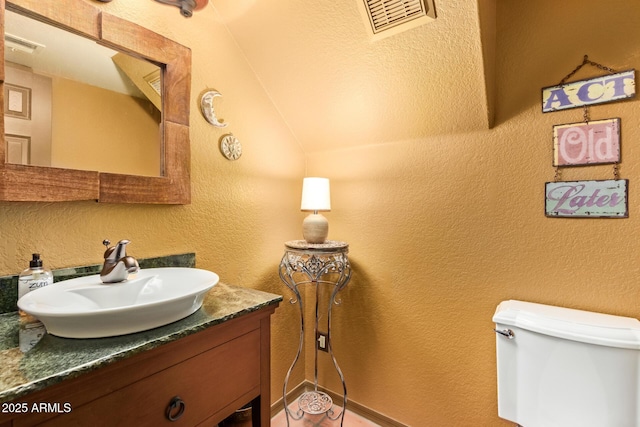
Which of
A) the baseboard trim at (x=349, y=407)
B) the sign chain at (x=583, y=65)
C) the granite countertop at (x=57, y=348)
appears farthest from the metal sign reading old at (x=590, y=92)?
the baseboard trim at (x=349, y=407)

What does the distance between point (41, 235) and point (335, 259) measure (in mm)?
1110

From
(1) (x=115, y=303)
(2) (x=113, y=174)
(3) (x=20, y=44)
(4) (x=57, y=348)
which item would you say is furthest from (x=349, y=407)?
(3) (x=20, y=44)

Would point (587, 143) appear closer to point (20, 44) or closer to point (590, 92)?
point (590, 92)

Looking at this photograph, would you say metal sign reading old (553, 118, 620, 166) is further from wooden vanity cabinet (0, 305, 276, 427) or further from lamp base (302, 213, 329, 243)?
wooden vanity cabinet (0, 305, 276, 427)

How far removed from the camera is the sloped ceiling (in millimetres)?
1149

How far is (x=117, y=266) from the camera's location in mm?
900

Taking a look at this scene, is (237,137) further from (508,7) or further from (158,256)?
(508,7)

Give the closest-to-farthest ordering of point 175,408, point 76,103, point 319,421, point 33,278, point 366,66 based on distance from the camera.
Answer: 1. point 175,408
2. point 33,278
3. point 76,103
4. point 366,66
5. point 319,421

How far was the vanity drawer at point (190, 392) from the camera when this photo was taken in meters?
0.63

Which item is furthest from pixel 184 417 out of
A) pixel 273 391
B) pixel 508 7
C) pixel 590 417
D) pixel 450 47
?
pixel 508 7

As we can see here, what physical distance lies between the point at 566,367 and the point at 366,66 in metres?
1.37

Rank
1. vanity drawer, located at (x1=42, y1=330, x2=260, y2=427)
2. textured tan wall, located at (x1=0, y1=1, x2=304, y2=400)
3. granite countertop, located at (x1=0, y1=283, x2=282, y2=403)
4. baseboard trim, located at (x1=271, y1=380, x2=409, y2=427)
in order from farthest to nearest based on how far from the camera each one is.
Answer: baseboard trim, located at (x1=271, y1=380, x2=409, y2=427) → textured tan wall, located at (x1=0, y1=1, x2=304, y2=400) → vanity drawer, located at (x1=42, y1=330, x2=260, y2=427) → granite countertop, located at (x1=0, y1=283, x2=282, y2=403)

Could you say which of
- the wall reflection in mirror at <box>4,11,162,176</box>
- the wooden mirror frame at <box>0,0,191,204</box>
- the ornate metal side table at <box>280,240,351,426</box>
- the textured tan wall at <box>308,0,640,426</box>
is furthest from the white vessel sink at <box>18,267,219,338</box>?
the textured tan wall at <box>308,0,640,426</box>

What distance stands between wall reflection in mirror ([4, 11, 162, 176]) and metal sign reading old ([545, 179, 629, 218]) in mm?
1560
